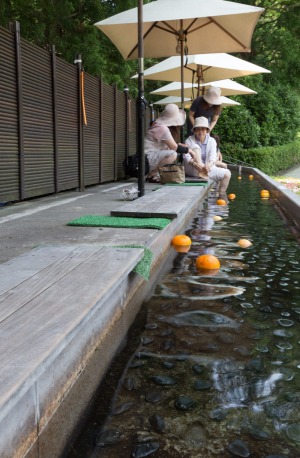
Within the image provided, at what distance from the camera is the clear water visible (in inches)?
74.5

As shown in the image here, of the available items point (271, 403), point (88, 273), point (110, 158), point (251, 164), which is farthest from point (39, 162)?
point (251, 164)

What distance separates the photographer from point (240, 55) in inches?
973

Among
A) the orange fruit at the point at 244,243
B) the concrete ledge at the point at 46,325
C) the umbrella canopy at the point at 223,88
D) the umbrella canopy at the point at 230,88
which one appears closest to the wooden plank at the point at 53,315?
the concrete ledge at the point at 46,325

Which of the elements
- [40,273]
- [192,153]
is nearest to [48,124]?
[192,153]

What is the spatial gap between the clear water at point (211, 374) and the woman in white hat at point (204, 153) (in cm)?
522

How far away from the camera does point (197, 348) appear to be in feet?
8.82

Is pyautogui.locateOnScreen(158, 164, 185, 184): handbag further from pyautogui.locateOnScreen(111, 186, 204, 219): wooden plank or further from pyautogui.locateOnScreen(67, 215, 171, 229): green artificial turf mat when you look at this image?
pyautogui.locateOnScreen(67, 215, 171, 229): green artificial turf mat

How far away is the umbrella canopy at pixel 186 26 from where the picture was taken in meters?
8.14

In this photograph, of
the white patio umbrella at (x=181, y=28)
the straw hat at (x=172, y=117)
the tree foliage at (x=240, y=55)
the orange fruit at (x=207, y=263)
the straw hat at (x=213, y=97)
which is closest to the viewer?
the orange fruit at (x=207, y=263)

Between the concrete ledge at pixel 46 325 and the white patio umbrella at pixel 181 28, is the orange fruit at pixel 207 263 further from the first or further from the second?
the white patio umbrella at pixel 181 28

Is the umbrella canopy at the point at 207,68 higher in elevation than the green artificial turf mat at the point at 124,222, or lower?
higher

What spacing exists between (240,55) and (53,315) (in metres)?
24.9

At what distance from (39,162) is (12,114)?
41.0 inches

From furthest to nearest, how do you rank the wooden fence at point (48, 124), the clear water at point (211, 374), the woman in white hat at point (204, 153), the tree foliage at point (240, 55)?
the tree foliage at point (240, 55)
the woman in white hat at point (204, 153)
the wooden fence at point (48, 124)
the clear water at point (211, 374)
